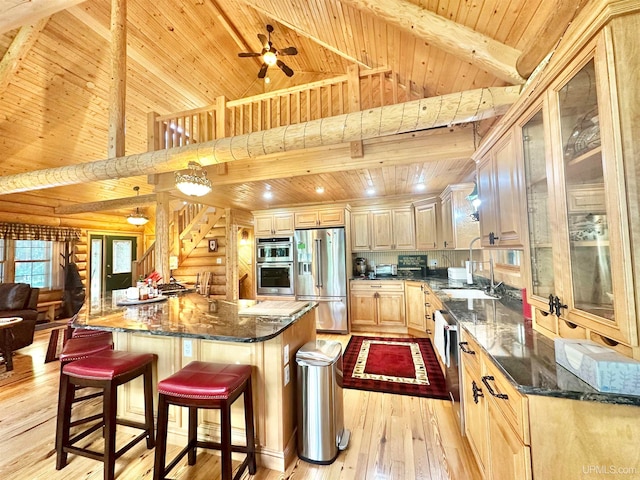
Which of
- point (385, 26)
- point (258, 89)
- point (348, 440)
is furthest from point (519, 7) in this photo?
point (258, 89)

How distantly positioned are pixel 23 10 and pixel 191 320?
224 centimetres

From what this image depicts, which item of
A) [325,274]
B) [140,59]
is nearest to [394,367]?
[325,274]

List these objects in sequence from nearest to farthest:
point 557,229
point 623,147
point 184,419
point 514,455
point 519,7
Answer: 1. point 623,147
2. point 514,455
3. point 557,229
4. point 519,7
5. point 184,419

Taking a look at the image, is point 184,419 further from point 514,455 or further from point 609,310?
point 609,310

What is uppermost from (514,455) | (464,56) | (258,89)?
(258,89)

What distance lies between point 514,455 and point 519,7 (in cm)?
246

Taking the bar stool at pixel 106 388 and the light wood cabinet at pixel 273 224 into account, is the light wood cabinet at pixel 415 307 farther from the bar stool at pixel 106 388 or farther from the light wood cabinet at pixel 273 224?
the bar stool at pixel 106 388

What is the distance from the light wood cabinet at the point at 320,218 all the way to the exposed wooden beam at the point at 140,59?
3154 millimetres

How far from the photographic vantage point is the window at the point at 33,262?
18.5 ft

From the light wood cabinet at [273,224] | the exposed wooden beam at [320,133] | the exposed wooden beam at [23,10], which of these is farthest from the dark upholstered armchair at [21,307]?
the exposed wooden beam at [23,10]

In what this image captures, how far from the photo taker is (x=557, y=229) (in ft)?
4.07

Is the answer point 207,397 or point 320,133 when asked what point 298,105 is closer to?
point 320,133

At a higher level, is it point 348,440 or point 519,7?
point 519,7

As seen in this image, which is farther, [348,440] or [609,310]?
[348,440]
